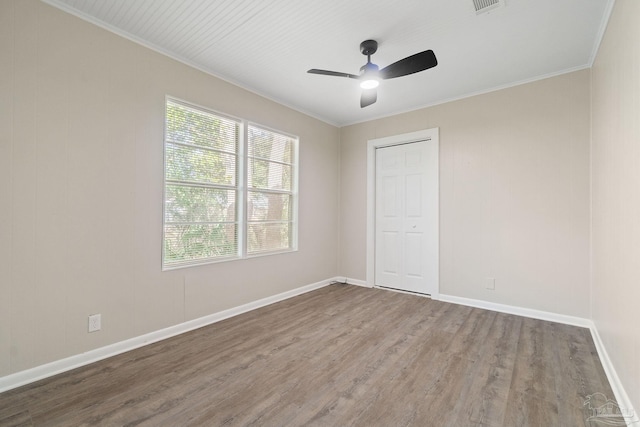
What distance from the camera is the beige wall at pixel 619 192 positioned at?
160 centimetres

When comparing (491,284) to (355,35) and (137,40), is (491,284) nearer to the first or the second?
(355,35)

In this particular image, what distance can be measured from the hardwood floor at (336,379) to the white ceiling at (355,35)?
2.76 metres

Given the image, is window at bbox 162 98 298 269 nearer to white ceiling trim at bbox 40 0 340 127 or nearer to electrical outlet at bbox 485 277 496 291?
white ceiling trim at bbox 40 0 340 127

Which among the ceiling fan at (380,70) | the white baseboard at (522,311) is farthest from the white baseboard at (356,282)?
the ceiling fan at (380,70)

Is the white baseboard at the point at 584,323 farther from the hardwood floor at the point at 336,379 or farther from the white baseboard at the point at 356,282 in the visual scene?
the white baseboard at the point at 356,282

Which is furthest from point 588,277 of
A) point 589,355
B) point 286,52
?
point 286,52

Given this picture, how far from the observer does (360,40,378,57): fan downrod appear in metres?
2.58

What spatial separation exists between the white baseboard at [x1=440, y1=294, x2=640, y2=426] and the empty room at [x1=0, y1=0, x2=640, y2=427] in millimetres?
21

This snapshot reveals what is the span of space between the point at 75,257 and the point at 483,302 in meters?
4.28

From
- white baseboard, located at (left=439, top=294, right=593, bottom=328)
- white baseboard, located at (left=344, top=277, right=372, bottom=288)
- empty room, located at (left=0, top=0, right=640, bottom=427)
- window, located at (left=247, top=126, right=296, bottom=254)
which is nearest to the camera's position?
empty room, located at (left=0, top=0, right=640, bottom=427)

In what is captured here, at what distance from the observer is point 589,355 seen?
2.39 m

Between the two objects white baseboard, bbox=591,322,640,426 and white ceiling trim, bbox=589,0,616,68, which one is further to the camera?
white ceiling trim, bbox=589,0,616,68

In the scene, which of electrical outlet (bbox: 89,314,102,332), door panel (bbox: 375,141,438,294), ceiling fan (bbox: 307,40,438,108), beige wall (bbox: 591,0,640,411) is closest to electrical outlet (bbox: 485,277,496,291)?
door panel (bbox: 375,141,438,294)

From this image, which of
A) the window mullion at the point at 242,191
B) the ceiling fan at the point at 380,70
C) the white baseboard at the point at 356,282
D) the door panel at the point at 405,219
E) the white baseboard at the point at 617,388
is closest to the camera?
the white baseboard at the point at 617,388
